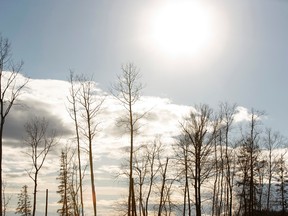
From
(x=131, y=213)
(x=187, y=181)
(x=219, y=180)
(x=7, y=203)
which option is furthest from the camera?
(x=7, y=203)

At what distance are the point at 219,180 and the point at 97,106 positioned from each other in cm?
2125

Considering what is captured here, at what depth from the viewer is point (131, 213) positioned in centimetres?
3275

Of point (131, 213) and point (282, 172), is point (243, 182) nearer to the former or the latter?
point (282, 172)

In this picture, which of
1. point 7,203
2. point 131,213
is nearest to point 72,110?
point 131,213

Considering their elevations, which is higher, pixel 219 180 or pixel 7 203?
pixel 219 180

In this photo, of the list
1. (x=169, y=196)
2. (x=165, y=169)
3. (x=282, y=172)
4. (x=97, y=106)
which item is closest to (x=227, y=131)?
(x=165, y=169)

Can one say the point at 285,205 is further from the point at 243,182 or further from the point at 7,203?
the point at 7,203

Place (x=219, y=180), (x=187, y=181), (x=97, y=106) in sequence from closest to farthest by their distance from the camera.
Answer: (x=97, y=106) < (x=187, y=181) < (x=219, y=180)

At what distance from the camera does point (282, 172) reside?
5388 cm

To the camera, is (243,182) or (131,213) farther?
(243,182)

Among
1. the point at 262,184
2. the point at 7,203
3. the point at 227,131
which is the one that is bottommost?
the point at 7,203

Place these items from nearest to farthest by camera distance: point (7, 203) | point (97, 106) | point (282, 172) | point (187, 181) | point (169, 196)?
1. point (97, 106)
2. point (187, 181)
3. point (169, 196)
4. point (282, 172)
5. point (7, 203)

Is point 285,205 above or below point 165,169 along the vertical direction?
below

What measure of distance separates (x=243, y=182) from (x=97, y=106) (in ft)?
75.8
